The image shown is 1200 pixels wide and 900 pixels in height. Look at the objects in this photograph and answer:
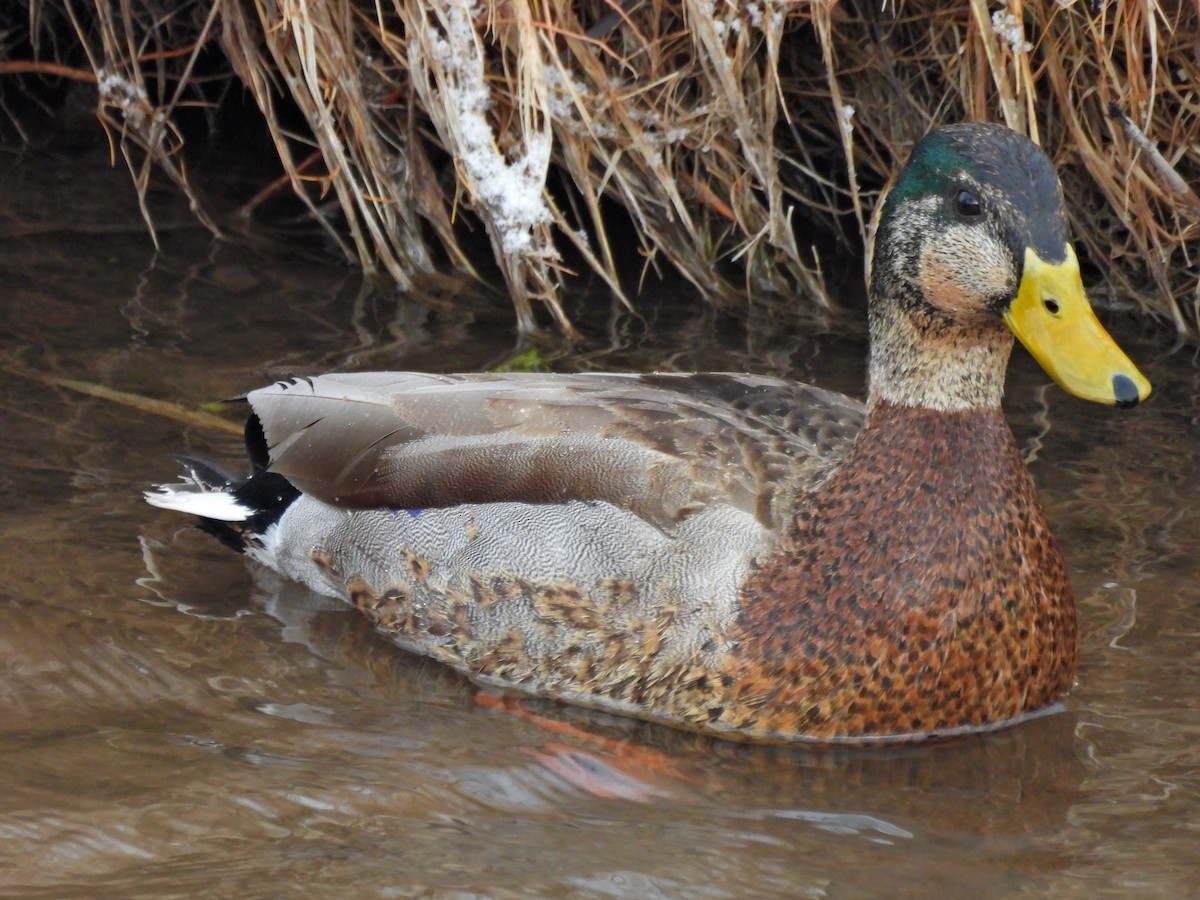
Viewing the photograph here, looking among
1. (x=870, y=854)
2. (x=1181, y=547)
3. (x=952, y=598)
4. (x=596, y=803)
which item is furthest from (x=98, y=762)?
(x=1181, y=547)

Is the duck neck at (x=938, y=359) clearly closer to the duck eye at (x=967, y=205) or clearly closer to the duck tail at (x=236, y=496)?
the duck eye at (x=967, y=205)

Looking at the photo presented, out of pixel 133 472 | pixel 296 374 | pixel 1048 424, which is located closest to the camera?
pixel 296 374

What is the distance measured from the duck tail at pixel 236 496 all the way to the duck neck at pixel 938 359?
5.50 feet

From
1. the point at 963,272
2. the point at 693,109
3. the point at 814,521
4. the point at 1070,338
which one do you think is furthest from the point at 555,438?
the point at 693,109

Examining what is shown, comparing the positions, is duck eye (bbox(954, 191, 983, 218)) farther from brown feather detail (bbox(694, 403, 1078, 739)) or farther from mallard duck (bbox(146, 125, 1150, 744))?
brown feather detail (bbox(694, 403, 1078, 739))

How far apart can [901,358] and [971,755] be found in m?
0.91

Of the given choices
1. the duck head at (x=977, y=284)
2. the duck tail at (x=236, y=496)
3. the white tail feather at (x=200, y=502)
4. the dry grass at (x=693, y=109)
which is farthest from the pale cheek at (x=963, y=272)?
the white tail feather at (x=200, y=502)

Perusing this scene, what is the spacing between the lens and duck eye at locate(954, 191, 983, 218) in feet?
12.1

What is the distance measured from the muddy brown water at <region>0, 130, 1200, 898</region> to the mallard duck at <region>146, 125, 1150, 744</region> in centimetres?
13

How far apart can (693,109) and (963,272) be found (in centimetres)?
215

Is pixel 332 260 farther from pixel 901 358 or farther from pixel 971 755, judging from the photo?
pixel 971 755

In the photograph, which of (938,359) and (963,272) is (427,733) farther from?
(963,272)

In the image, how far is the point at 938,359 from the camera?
3910 millimetres

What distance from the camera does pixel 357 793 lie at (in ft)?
11.4
